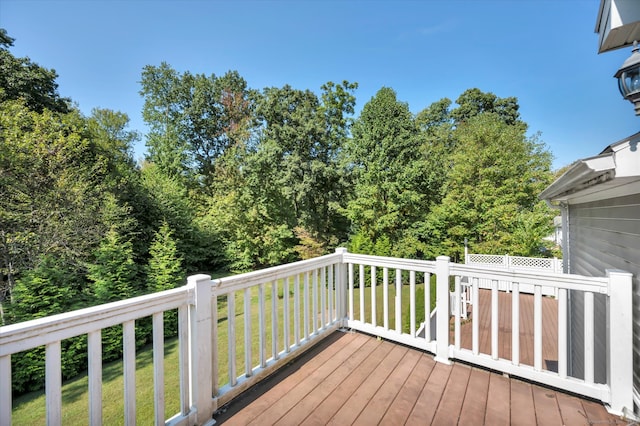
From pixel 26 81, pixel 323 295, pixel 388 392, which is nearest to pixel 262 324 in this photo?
pixel 323 295

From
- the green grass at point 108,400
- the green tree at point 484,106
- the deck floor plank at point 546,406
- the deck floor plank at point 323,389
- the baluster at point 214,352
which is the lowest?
the green grass at point 108,400

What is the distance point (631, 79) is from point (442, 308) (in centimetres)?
200

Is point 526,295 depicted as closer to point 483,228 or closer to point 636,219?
point 483,228

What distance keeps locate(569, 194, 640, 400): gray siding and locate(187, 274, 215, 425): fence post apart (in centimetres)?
289

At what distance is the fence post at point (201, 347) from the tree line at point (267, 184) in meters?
7.27

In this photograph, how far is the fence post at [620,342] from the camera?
184 cm

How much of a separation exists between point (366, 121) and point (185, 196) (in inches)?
451

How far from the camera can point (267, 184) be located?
595 inches

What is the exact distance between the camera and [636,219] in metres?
2.05

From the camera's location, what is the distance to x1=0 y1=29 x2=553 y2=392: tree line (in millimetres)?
8445

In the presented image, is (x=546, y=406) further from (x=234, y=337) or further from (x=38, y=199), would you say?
(x=38, y=199)

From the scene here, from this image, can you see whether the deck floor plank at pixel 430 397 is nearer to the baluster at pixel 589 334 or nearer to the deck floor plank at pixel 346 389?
the deck floor plank at pixel 346 389

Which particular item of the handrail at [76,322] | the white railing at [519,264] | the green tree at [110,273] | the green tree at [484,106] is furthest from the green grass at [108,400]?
the green tree at [484,106]

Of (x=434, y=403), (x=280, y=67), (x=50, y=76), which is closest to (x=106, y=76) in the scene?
(x=50, y=76)
